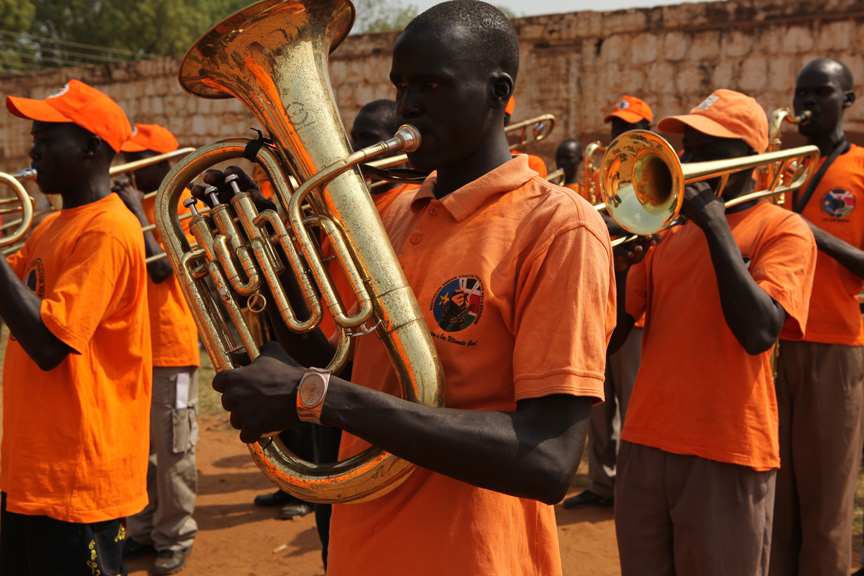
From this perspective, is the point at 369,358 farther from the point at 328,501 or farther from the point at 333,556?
the point at 333,556

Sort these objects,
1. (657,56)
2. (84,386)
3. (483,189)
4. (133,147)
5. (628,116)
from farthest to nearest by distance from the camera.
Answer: (657,56)
(628,116)
(133,147)
(84,386)
(483,189)

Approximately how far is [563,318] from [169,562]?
3.74m

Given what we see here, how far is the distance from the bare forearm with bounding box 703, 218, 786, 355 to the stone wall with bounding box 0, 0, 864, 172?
6172 mm

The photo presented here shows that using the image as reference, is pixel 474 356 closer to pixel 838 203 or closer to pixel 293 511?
pixel 838 203

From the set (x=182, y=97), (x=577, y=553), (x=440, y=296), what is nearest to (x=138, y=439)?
(x=440, y=296)

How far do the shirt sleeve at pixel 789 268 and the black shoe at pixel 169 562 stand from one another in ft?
11.7

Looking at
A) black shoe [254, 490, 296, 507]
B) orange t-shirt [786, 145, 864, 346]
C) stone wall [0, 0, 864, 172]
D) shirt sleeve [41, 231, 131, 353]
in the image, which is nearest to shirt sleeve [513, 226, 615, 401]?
shirt sleeve [41, 231, 131, 353]

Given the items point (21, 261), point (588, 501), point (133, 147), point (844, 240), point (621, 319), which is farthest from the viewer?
point (588, 501)

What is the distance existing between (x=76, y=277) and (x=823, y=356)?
3.42 metres

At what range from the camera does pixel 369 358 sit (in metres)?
1.75

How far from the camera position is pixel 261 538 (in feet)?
16.0

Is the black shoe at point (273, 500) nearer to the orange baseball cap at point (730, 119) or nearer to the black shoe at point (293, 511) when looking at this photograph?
the black shoe at point (293, 511)

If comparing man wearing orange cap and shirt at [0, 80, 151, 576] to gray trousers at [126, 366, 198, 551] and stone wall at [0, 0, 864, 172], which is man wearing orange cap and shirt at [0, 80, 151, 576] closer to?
gray trousers at [126, 366, 198, 551]

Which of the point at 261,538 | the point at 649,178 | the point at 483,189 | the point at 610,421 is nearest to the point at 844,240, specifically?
the point at 649,178
